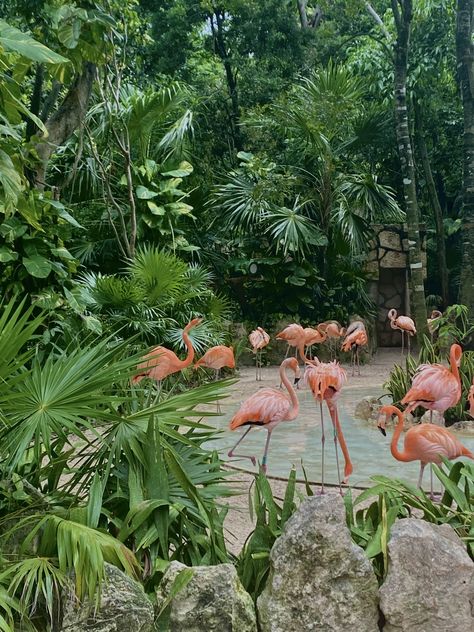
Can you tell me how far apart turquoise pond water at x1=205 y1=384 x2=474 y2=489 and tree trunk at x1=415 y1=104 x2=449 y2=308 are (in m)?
8.12

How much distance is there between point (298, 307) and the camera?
12.8 metres

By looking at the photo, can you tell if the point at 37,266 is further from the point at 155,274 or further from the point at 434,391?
the point at 434,391

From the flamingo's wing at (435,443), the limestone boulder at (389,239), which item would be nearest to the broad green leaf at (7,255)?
the flamingo's wing at (435,443)

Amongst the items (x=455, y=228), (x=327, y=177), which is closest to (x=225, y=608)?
(x=327, y=177)

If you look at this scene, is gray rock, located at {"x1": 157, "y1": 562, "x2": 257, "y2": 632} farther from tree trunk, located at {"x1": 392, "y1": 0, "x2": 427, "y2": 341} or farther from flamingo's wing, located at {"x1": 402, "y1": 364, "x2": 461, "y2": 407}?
tree trunk, located at {"x1": 392, "y1": 0, "x2": 427, "y2": 341}

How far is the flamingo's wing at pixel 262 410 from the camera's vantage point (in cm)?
393

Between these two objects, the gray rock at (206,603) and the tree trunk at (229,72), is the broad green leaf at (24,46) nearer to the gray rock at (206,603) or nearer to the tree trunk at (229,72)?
the gray rock at (206,603)

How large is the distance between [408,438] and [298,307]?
9172 mm

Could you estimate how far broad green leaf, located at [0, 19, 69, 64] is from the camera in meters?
2.40

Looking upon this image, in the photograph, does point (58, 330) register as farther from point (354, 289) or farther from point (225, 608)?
point (354, 289)

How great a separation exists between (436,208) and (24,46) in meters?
13.3

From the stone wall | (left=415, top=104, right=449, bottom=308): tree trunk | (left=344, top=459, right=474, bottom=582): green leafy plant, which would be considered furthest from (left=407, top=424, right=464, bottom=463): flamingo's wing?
(left=415, top=104, right=449, bottom=308): tree trunk

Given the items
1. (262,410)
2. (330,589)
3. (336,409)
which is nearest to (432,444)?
(336,409)

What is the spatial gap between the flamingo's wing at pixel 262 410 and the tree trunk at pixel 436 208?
11.6 meters
